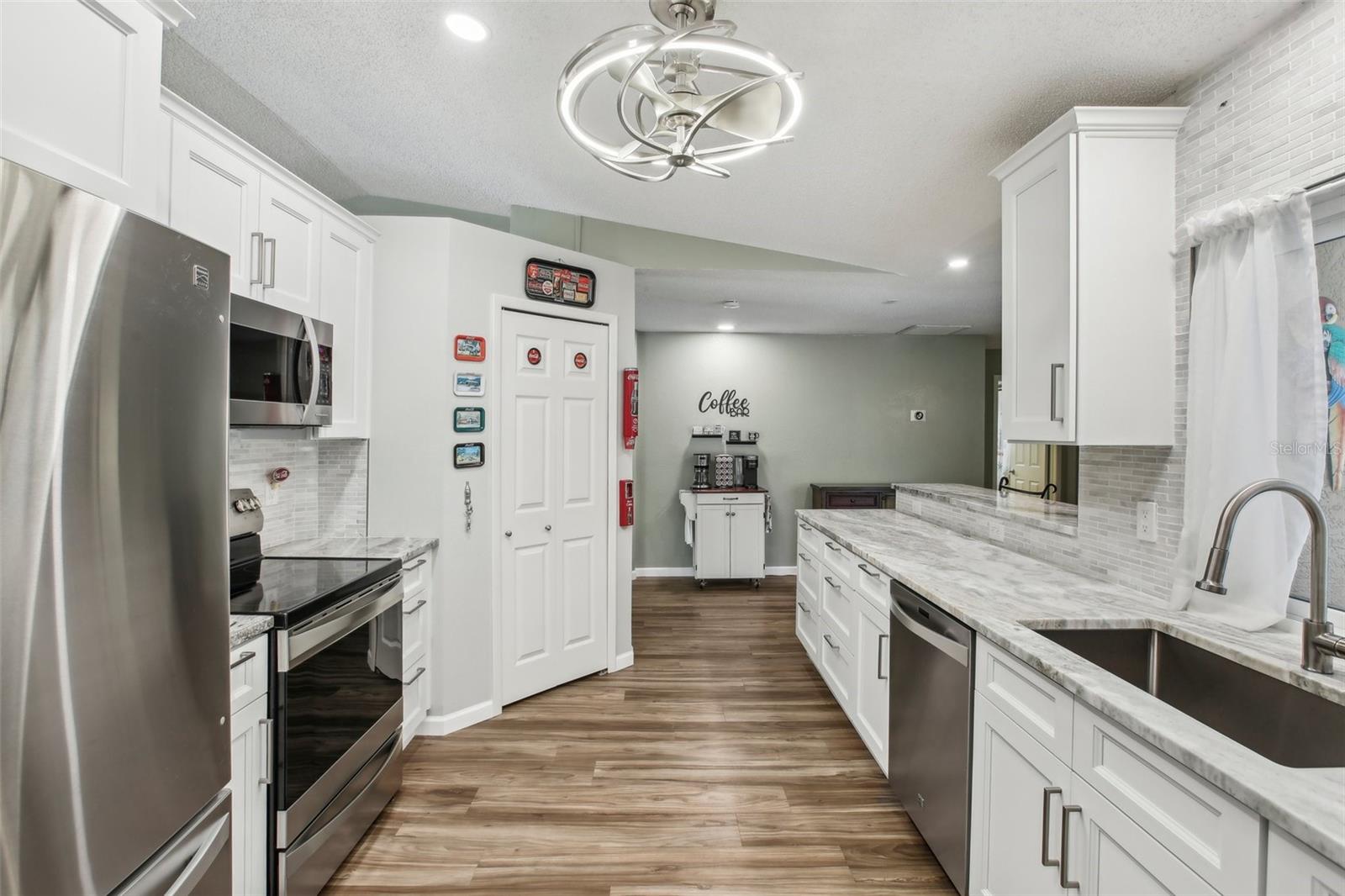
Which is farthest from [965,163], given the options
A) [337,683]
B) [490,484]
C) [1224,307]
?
[337,683]

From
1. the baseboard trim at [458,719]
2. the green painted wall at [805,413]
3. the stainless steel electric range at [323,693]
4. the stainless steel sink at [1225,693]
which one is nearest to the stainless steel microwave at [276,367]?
the stainless steel electric range at [323,693]

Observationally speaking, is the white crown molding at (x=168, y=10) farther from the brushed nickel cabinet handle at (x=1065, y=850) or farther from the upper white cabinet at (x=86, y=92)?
the brushed nickel cabinet handle at (x=1065, y=850)

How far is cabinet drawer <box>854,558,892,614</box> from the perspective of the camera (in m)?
2.22

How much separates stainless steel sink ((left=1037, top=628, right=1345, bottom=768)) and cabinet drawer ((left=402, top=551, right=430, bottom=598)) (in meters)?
2.27

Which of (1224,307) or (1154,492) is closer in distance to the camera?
(1224,307)

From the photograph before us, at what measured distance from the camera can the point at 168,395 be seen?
3.51 ft

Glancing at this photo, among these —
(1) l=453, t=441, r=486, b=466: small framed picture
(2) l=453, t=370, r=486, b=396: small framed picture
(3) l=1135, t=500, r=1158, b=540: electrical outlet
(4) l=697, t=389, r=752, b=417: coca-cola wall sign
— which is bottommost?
(3) l=1135, t=500, r=1158, b=540: electrical outlet

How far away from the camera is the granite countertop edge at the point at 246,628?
1419mm

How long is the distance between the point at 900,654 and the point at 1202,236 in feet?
5.04

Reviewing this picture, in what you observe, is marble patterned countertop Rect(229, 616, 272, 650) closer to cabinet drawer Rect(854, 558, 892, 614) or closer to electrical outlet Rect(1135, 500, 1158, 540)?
cabinet drawer Rect(854, 558, 892, 614)

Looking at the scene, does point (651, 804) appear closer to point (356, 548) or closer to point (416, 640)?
point (416, 640)

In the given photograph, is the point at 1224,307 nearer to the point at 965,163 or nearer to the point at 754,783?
the point at 965,163

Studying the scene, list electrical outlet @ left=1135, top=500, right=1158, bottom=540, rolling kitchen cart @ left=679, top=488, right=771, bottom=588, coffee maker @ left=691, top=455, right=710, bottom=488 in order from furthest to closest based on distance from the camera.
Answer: coffee maker @ left=691, top=455, right=710, bottom=488, rolling kitchen cart @ left=679, top=488, right=771, bottom=588, electrical outlet @ left=1135, top=500, right=1158, bottom=540

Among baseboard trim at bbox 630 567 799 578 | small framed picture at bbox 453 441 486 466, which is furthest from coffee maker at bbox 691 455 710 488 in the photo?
small framed picture at bbox 453 441 486 466
